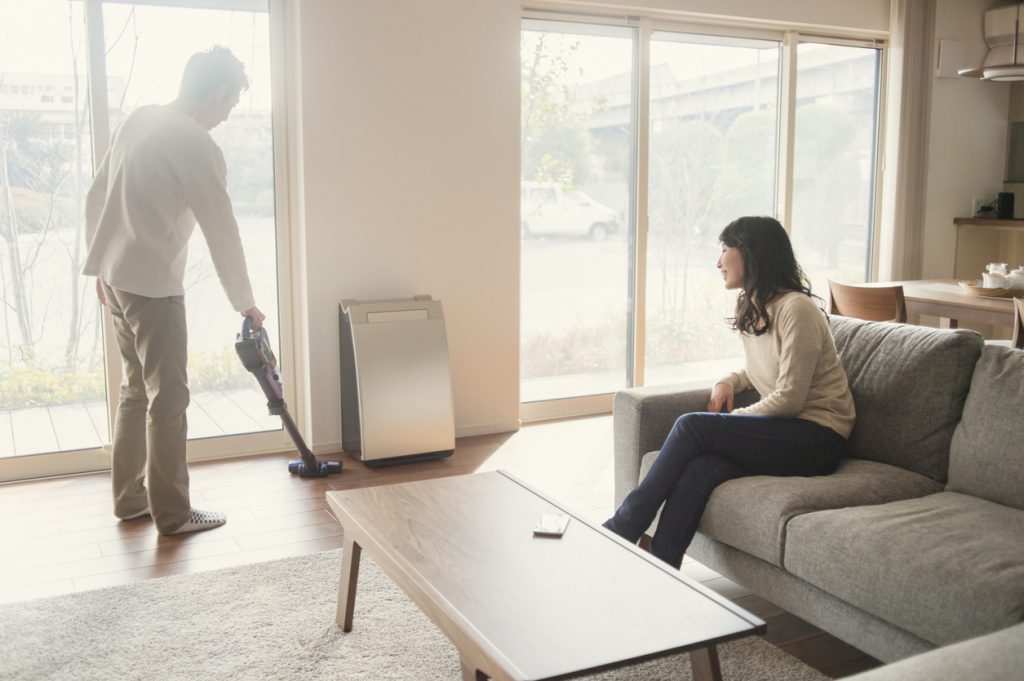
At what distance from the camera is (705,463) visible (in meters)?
2.71

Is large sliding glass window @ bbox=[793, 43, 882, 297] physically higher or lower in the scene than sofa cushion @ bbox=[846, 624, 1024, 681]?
higher

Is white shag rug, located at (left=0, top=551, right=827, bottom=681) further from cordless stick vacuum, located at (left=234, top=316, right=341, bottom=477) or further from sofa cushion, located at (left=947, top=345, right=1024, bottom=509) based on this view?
cordless stick vacuum, located at (left=234, top=316, right=341, bottom=477)

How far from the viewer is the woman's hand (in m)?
3.07

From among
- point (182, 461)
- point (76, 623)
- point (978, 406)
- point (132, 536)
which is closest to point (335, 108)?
point (182, 461)

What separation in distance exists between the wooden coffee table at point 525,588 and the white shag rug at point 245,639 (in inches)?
6.5

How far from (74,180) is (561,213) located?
2321 millimetres

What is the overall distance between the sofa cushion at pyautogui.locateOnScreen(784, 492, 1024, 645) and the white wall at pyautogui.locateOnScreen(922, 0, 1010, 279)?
13.1 ft

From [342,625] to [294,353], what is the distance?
2069 mm

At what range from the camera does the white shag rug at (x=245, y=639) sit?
2.40 m

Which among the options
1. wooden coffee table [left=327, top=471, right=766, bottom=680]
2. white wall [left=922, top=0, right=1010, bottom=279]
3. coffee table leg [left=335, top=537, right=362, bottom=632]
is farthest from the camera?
white wall [left=922, top=0, right=1010, bottom=279]

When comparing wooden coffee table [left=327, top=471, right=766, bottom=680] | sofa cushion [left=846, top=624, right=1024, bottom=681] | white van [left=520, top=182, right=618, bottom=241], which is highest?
white van [left=520, top=182, right=618, bottom=241]

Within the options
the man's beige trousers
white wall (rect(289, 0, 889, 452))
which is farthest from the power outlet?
the man's beige trousers

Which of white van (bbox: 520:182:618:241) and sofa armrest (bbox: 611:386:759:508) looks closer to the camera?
sofa armrest (bbox: 611:386:759:508)

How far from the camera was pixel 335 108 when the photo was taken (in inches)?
168
